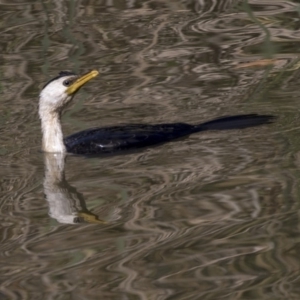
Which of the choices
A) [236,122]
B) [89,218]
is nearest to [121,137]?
[236,122]

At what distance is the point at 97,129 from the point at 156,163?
1.00m

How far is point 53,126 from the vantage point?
342 inches

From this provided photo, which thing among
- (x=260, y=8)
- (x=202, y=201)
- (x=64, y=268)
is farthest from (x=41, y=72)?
(x=64, y=268)

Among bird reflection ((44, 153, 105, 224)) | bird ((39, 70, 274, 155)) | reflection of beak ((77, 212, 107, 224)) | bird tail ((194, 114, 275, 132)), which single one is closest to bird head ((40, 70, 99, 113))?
bird ((39, 70, 274, 155))

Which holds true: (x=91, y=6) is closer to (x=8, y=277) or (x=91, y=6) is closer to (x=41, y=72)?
(x=41, y=72)

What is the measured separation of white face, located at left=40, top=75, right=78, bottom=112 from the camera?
340 inches

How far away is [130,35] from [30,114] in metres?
2.35

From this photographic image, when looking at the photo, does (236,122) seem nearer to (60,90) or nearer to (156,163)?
(156,163)

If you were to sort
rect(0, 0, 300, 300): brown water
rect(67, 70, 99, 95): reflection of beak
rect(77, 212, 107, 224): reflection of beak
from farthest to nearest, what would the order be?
rect(67, 70, 99, 95): reflection of beak, rect(77, 212, 107, 224): reflection of beak, rect(0, 0, 300, 300): brown water

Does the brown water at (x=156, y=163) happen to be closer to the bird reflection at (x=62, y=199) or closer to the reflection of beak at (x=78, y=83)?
the bird reflection at (x=62, y=199)

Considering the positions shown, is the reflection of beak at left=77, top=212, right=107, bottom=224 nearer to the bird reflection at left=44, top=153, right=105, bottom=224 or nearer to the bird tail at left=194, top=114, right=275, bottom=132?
the bird reflection at left=44, top=153, right=105, bottom=224

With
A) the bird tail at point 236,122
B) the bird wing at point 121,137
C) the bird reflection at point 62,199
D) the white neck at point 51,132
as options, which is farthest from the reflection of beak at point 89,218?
the bird tail at point 236,122

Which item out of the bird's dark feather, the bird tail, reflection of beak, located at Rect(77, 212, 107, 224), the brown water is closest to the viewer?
the brown water

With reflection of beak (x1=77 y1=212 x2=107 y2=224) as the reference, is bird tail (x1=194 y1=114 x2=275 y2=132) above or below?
below
